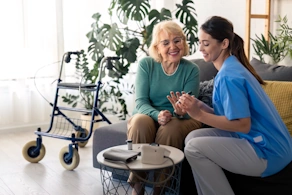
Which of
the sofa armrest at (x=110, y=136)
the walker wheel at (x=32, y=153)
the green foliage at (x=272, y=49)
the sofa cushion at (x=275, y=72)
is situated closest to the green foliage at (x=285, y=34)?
the green foliage at (x=272, y=49)

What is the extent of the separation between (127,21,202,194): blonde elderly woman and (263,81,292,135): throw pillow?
480 mm

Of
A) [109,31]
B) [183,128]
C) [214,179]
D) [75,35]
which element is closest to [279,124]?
[214,179]

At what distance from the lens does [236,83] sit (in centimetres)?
220

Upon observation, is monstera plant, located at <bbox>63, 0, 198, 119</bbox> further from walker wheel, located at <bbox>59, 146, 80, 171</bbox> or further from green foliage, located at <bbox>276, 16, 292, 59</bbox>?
walker wheel, located at <bbox>59, 146, 80, 171</bbox>

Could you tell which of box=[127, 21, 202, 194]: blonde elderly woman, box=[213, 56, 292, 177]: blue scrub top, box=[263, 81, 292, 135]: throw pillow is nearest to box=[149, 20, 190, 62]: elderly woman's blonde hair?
box=[127, 21, 202, 194]: blonde elderly woman

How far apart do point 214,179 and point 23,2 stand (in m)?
3.13

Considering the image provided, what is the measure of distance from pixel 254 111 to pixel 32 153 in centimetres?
204

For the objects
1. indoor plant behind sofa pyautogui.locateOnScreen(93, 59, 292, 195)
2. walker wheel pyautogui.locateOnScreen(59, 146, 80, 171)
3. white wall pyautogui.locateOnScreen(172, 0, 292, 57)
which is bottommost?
walker wheel pyautogui.locateOnScreen(59, 146, 80, 171)

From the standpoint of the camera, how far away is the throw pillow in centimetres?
283

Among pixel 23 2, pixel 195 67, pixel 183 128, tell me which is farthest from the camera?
pixel 23 2

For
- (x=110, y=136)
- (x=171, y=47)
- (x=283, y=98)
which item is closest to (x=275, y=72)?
(x=283, y=98)

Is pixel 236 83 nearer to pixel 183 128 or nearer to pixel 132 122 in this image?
pixel 183 128

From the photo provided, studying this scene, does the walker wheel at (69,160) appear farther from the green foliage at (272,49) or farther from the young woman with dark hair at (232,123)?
the green foliage at (272,49)

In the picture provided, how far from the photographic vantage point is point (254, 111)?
227cm
